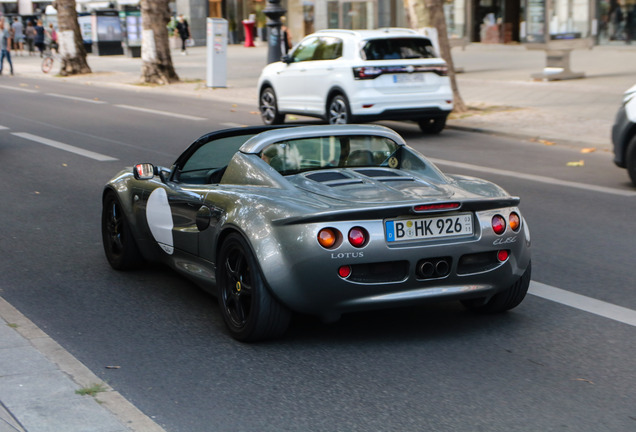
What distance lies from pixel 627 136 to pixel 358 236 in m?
6.53

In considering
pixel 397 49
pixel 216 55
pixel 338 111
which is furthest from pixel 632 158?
pixel 216 55

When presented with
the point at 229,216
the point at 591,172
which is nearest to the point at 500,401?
the point at 229,216

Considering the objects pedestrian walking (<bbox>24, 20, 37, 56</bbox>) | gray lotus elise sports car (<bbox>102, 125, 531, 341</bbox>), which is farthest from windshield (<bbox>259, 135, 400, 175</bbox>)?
pedestrian walking (<bbox>24, 20, 37, 56</bbox>)

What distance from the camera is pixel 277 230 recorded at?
4949 millimetres

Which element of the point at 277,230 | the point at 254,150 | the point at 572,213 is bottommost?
the point at 572,213

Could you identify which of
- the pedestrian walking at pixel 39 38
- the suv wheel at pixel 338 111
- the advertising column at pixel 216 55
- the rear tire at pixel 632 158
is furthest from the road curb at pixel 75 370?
the pedestrian walking at pixel 39 38

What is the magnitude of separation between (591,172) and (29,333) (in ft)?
26.8

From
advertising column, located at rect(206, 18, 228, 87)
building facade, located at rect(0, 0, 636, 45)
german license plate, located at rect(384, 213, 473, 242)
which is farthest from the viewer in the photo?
advertising column, located at rect(206, 18, 228, 87)

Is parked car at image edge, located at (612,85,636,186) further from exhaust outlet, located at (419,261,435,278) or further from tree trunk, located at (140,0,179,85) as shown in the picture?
tree trunk, located at (140,0,179,85)

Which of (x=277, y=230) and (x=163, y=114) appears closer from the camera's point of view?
(x=277, y=230)

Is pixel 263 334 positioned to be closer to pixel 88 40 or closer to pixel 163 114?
pixel 163 114

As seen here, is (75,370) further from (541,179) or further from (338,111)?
(338,111)

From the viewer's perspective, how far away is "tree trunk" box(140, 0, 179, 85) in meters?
29.0

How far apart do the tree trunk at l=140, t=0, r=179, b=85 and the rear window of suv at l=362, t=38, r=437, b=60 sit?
1410 cm
